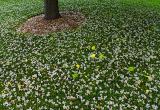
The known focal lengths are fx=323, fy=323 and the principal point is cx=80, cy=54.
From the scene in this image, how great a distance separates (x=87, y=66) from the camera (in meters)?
18.6

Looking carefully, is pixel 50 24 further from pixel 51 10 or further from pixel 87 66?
pixel 87 66

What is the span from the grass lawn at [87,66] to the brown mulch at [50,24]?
0.74m

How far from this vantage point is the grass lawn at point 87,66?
15.9 meters

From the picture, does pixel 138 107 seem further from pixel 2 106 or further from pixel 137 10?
pixel 137 10

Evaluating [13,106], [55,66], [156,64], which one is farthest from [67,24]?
[13,106]

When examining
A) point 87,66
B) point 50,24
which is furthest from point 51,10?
point 87,66

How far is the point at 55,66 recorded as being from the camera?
62.6 feet

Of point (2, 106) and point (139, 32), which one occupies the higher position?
point (139, 32)

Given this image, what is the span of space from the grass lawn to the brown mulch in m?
0.74

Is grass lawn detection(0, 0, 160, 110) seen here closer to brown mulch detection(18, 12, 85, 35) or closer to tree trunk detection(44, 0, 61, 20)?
brown mulch detection(18, 12, 85, 35)

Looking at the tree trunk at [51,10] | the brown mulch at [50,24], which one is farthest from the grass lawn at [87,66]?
the tree trunk at [51,10]

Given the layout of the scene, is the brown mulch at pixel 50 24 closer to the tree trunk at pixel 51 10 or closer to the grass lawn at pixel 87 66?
the tree trunk at pixel 51 10

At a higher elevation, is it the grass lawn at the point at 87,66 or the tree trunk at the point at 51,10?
the tree trunk at the point at 51,10

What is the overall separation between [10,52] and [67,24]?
5.72 meters
